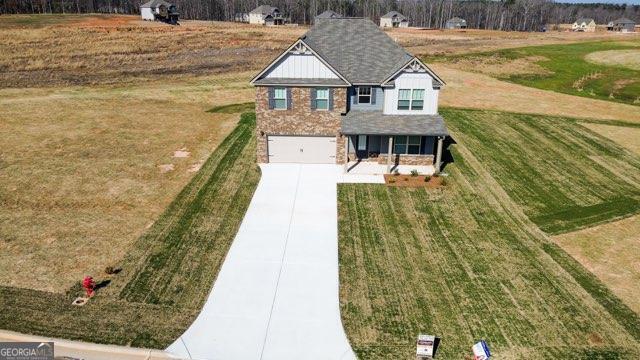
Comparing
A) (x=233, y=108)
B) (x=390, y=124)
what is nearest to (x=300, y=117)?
(x=390, y=124)

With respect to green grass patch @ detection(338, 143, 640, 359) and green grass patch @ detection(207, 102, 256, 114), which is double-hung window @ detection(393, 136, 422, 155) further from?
green grass patch @ detection(207, 102, 256, 114)

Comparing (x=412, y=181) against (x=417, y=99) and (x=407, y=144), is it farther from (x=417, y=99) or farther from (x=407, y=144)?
(x=417, y=99)

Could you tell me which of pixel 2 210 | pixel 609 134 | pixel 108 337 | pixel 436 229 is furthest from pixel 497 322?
pixel 609 134

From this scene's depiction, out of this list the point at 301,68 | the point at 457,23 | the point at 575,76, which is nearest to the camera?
the point at 301,68

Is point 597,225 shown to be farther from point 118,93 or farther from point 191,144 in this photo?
point 118,93

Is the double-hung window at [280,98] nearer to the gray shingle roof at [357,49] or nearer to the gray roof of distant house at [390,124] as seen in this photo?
the gray shingle roof at [357,49]

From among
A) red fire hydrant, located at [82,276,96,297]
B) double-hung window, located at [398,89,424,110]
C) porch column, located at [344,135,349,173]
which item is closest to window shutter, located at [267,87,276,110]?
porch column, located at [344,135,349,173]
